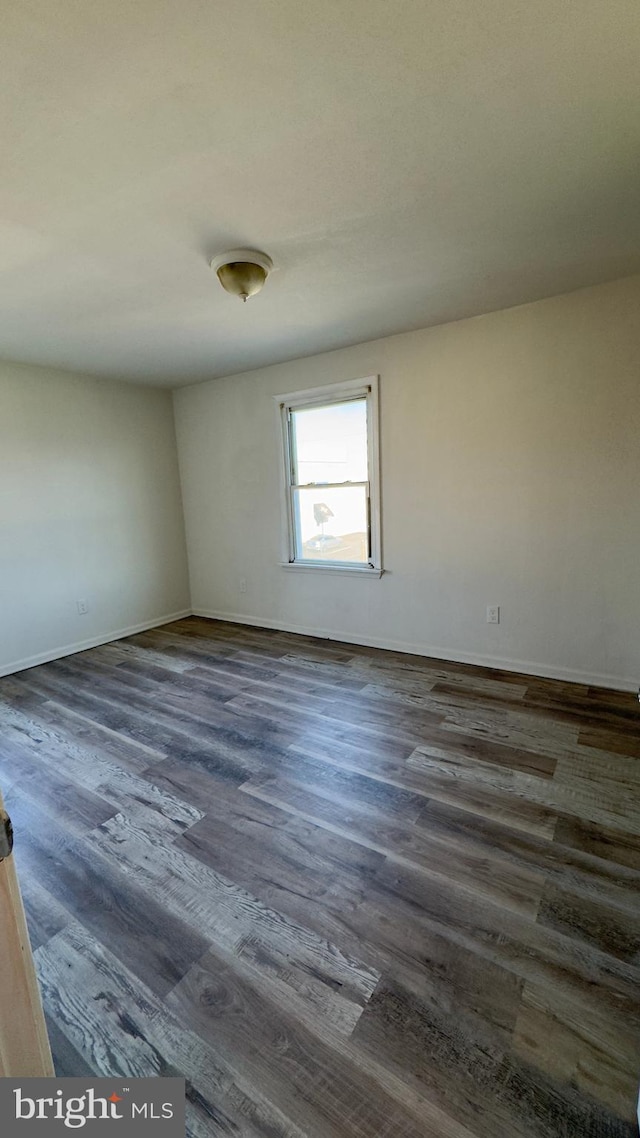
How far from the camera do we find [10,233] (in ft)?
5.91

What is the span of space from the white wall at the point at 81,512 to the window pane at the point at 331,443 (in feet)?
5.32

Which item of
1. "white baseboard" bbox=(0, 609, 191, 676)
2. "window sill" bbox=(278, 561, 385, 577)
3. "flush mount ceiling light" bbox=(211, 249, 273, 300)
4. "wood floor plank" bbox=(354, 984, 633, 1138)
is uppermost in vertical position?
"flush mount ceiling light" bbox=(211, 249, 273, 300)

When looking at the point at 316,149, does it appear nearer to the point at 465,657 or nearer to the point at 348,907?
the point at 348,907

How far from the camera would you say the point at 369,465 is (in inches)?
139

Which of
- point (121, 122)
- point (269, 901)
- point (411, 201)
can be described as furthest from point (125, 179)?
point (269, 901)

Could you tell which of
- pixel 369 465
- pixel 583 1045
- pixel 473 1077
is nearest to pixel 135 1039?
pixel 473 1077

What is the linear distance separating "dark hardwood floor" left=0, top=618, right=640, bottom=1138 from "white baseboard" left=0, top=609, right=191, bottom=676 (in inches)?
40.4

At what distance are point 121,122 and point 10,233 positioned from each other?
2.80ft

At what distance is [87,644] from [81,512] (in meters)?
1.21

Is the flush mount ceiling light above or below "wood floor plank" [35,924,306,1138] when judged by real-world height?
above

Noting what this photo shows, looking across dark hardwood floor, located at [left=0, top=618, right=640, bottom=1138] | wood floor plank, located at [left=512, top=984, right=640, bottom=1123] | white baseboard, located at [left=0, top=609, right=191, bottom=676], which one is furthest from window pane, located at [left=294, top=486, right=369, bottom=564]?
wood floor plank, located at [left=512, top=984, right=640, bottom=1123]

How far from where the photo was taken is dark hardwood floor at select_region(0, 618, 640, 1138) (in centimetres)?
100

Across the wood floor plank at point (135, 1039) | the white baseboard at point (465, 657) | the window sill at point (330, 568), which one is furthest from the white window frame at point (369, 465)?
the wood floor plank at point (135, 1039)

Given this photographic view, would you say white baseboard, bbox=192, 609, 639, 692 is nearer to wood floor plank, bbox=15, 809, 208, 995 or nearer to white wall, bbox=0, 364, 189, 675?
white wall, bbox=0, 364, 189, 675
